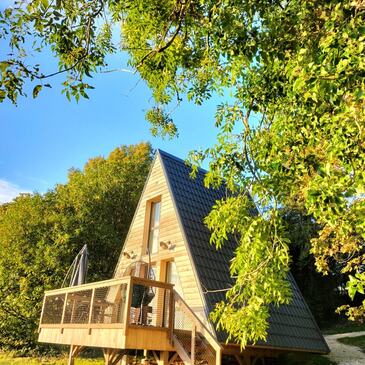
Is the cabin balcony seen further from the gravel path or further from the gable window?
the gravel path

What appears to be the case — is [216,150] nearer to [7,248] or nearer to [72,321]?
[72,321]

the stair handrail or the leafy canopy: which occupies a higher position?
the leafy canopy

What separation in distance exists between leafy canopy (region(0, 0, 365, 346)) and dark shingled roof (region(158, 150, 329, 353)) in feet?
14.2

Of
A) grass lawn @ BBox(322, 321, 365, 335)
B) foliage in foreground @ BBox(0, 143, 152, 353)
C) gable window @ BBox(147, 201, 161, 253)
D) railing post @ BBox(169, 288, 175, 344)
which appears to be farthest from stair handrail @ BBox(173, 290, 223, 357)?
grass lawn @ BBox(322, 321, 365, 335)

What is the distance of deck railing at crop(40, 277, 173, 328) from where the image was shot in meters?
→ 8.31

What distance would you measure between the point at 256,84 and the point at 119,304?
5.55 metres

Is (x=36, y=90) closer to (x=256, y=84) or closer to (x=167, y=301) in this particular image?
(x=256, y=84)

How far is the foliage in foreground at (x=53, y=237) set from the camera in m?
17.5

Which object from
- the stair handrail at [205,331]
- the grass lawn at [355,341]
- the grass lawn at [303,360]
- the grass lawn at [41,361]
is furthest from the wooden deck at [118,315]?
the grass lawn at [355,341]

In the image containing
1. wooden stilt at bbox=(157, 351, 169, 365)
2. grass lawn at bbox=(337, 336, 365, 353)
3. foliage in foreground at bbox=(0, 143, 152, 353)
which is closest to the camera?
wooden stilt at bbox=(157, 351, 169, 365)

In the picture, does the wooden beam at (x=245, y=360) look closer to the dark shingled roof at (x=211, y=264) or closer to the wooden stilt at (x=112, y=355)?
the dark shingled roof at (x=211, y=264)

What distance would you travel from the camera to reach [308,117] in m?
4.64

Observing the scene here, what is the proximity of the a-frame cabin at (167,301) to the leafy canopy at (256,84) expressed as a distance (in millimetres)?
2191

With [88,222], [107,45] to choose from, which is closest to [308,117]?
[107,45]
